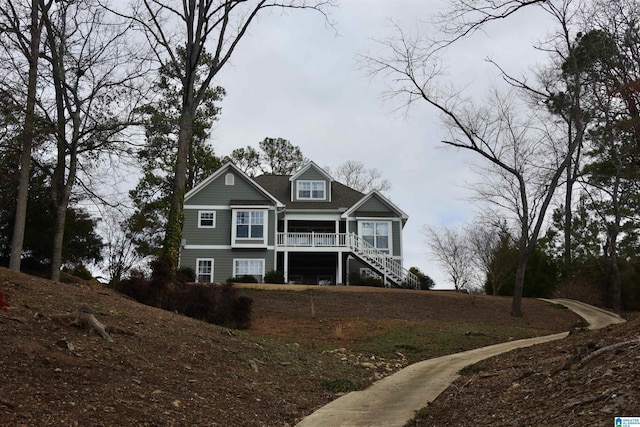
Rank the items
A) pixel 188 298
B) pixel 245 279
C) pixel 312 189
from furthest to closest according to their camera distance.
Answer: pixel 312 189
pixel 245 279
pixel 188 298

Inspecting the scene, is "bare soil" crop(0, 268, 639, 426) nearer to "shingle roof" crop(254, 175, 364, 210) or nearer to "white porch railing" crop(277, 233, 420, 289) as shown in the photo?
"white porch railing" crop(277, 233, 420, 289)

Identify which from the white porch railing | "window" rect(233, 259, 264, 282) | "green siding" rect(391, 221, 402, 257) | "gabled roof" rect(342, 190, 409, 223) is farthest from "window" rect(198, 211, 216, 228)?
"green siding" rect(391, 221, 402, 257)

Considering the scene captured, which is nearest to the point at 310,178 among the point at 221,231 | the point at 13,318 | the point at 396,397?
the point at 221,231

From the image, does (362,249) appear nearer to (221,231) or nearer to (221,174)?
(221,231)

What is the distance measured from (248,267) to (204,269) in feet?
8.02

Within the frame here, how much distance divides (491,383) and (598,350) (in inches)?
89.1

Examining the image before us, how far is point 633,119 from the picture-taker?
549 inches

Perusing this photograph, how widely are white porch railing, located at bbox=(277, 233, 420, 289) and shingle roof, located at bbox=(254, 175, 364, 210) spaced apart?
8.57 ft

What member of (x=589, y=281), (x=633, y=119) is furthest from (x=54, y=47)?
(x=589, y=281)

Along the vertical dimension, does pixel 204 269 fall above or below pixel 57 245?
above

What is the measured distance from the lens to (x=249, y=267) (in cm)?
3409

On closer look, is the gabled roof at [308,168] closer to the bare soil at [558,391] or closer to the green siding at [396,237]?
the green siding at [396,237]

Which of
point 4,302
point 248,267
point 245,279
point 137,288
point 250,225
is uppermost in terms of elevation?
point 250,225

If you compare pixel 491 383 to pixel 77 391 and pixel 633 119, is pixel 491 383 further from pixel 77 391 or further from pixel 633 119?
pixel 633 119
